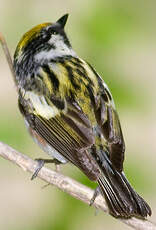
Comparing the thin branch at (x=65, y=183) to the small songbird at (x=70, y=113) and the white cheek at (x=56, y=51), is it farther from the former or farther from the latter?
the white cheek at (x=56, y=51)

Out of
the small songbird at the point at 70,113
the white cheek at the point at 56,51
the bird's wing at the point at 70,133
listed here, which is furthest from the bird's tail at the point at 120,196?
the white cheek at the point at 56,51

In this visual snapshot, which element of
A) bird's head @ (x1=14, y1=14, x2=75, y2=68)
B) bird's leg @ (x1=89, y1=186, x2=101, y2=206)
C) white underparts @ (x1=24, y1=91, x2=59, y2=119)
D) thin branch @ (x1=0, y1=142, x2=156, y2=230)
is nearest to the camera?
thin branch @ (x1=0, y1=142, x2=156, y2=230)

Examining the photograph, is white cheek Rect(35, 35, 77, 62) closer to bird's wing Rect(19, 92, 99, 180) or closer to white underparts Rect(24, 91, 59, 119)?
white underparts Rect(24, 91, 59, 119)

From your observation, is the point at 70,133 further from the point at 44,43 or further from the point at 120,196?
the point at 44,43

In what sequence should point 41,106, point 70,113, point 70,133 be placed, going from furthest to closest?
point 41,106, point 70,113, point 70,133

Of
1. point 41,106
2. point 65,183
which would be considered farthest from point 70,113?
point 65,183

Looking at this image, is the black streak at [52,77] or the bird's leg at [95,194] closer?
the bird's leg at [95,194]

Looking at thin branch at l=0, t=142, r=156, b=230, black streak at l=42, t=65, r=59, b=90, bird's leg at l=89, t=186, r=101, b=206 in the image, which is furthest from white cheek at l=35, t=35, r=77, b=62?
bird's leg at l=89, t=186, r=101, b=206
